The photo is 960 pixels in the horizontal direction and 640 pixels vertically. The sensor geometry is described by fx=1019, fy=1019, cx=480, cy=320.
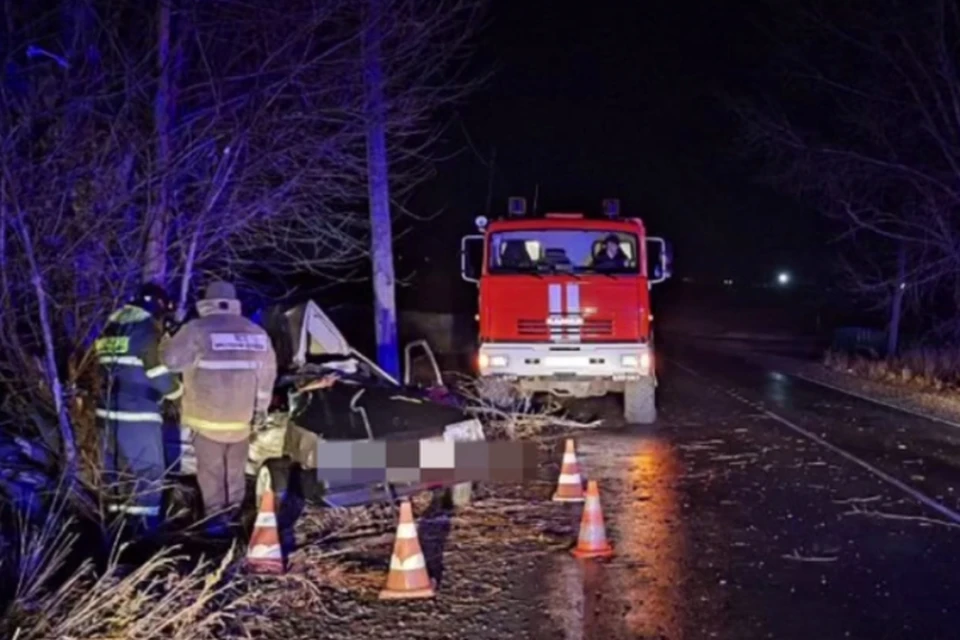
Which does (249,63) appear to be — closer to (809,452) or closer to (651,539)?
(651,539)

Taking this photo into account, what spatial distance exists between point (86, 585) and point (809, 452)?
26.4 ft

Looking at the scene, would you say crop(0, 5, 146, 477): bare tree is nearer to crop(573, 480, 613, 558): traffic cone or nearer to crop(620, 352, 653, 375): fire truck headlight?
crop(573, 480, 613, 558): traffic cone

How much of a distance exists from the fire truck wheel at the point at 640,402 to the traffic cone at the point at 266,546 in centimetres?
765

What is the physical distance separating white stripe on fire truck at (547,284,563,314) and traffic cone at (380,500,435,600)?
7053 mm

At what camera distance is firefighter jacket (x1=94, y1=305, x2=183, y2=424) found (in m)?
7.03

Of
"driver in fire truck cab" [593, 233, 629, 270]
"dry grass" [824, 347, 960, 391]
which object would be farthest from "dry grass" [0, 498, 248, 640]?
"dry grass" [824, 347, 960, 391]

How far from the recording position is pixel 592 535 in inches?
270

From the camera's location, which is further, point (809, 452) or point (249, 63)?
point (809, 452)

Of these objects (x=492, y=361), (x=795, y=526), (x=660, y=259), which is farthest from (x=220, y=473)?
(x=660, y=259)

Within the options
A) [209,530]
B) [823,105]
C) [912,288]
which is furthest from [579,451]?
[912,288]

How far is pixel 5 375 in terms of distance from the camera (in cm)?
743

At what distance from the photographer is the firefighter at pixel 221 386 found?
22.2 feet

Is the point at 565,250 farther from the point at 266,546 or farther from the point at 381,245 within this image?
the point at 266,546

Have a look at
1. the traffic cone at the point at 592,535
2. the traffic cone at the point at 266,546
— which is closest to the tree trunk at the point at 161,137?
the traffic cone at the point at 266,546
